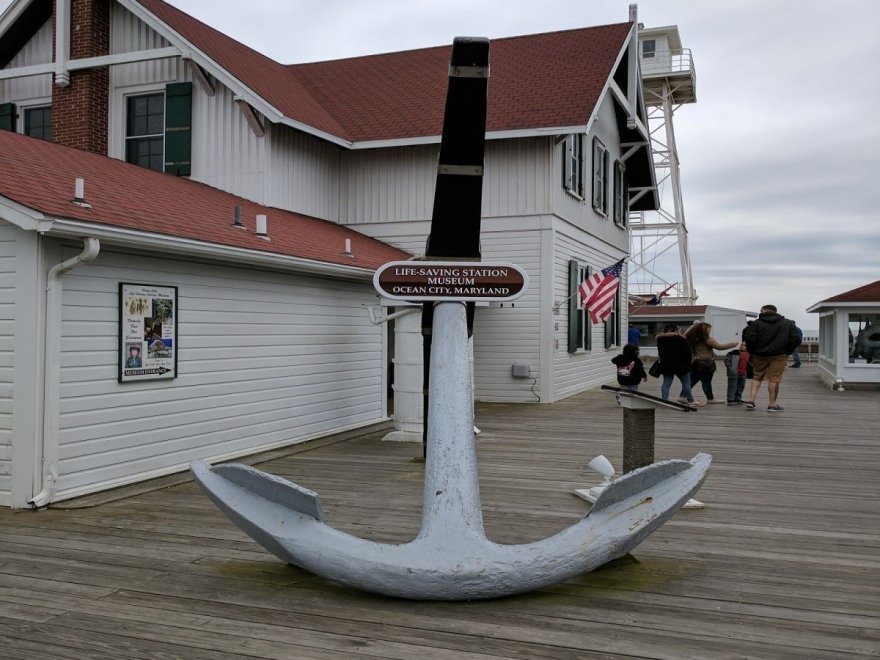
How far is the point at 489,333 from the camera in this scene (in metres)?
16.4

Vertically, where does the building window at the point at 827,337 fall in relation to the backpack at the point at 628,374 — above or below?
above

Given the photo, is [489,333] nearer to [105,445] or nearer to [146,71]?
[146,71]

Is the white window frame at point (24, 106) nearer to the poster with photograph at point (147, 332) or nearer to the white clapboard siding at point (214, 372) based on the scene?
the white clapboard siding at point (214, 372)

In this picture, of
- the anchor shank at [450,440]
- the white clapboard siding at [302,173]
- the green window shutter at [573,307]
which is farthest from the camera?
the green window shutter at [573,307]

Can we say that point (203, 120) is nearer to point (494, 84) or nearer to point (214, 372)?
point (494, 84)

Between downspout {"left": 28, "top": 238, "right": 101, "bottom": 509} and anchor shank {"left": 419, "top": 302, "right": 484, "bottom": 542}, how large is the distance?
11.2ft

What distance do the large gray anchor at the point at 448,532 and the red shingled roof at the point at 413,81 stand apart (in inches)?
416

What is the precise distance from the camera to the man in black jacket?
1382 cm

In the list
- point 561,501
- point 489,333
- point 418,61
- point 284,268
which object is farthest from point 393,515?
point 418,61

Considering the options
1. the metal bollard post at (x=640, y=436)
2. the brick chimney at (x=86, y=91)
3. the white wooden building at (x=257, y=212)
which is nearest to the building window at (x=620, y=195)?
the white wooden building at (x=257, y=212)

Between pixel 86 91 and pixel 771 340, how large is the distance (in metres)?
12.1

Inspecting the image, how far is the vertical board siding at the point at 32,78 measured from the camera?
1492 cm

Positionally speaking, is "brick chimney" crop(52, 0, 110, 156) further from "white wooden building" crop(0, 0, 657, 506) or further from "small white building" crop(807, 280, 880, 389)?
"small white building" crop(807, 280, 880, 389)

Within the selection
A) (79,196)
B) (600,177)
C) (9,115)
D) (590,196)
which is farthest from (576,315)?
(79,196)
